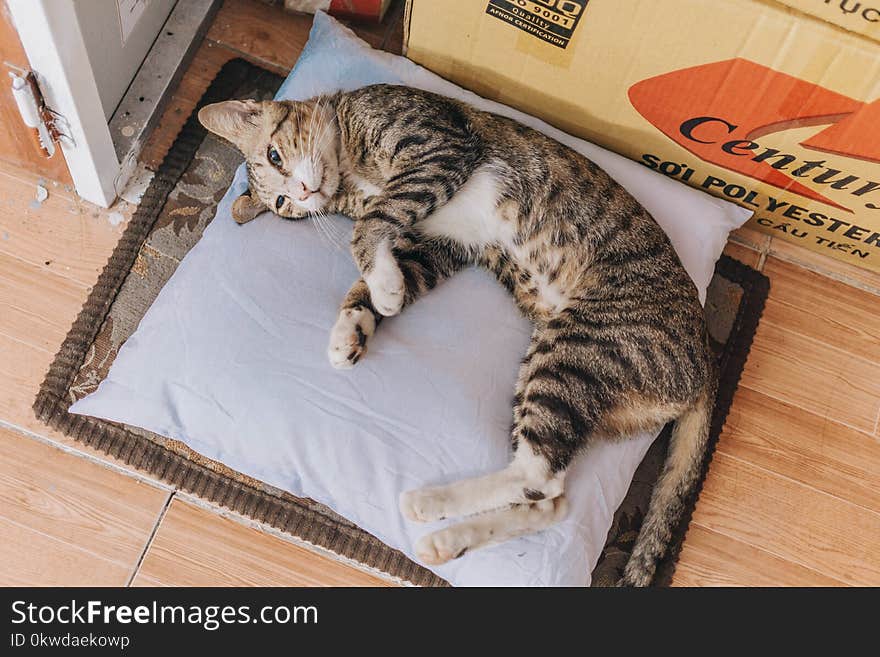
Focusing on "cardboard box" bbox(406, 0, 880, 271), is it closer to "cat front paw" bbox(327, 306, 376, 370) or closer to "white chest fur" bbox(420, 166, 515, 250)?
"white chest fur" bbox(420, 166, 515, 250)

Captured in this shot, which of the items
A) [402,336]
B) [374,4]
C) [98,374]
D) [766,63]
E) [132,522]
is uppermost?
[766,63]

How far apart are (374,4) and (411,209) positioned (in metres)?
0.78

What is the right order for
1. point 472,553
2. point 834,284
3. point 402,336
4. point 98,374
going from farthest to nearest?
1. point 834,284
2. point 98,374
3. point 402,336
4. point 472,553

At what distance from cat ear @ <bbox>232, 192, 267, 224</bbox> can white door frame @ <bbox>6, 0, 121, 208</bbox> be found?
0.33 m

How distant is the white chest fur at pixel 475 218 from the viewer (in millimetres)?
1438

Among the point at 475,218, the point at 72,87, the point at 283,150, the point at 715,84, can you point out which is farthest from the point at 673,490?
the point at 72,87

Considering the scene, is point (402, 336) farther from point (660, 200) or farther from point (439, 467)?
point (660, 200)

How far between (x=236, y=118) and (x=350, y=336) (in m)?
0.50

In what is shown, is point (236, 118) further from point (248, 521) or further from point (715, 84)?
point (715, 84)

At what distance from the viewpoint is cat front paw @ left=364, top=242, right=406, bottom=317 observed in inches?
53.1

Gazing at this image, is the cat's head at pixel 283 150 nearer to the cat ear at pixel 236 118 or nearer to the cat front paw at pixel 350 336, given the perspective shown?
the cat ear at pixel 236 118

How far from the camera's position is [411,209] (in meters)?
1.38

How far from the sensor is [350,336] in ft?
4.35

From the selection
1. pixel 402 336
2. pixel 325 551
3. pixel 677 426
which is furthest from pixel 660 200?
pixel 325 551
